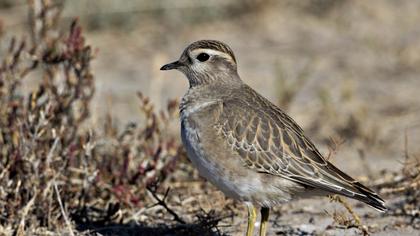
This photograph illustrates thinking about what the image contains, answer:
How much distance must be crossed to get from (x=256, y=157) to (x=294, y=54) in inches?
258

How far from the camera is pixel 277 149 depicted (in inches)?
248

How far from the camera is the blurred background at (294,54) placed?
10.0m

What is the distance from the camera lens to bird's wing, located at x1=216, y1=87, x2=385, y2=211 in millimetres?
6082

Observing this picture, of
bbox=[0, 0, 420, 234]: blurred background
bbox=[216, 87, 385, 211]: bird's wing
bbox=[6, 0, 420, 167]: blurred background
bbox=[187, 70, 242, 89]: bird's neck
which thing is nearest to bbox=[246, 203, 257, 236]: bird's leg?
bbox=[216, 87, 385, 211]: bird's wing

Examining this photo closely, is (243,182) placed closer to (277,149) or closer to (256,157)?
(256,157)

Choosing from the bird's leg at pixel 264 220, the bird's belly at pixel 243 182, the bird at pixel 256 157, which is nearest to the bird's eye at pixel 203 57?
the bird at pixel 256 157

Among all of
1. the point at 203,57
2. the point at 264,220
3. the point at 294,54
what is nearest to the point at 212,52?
the point at 203,57

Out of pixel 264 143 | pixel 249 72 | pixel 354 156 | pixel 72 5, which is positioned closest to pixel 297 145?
pixel 264 143

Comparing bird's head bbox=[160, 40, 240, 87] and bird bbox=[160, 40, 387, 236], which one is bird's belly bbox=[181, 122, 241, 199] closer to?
bird bbox=[160, 40, 387, 236]

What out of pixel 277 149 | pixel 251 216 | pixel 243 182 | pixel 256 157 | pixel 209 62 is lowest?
pixel 251 216

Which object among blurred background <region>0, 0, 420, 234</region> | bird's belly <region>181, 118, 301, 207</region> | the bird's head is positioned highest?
blurred background <region>0, 0, 420, 234</region>

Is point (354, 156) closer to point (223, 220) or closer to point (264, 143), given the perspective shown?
point (223, 220)

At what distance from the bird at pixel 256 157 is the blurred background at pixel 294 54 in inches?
109

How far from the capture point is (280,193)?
621cm
